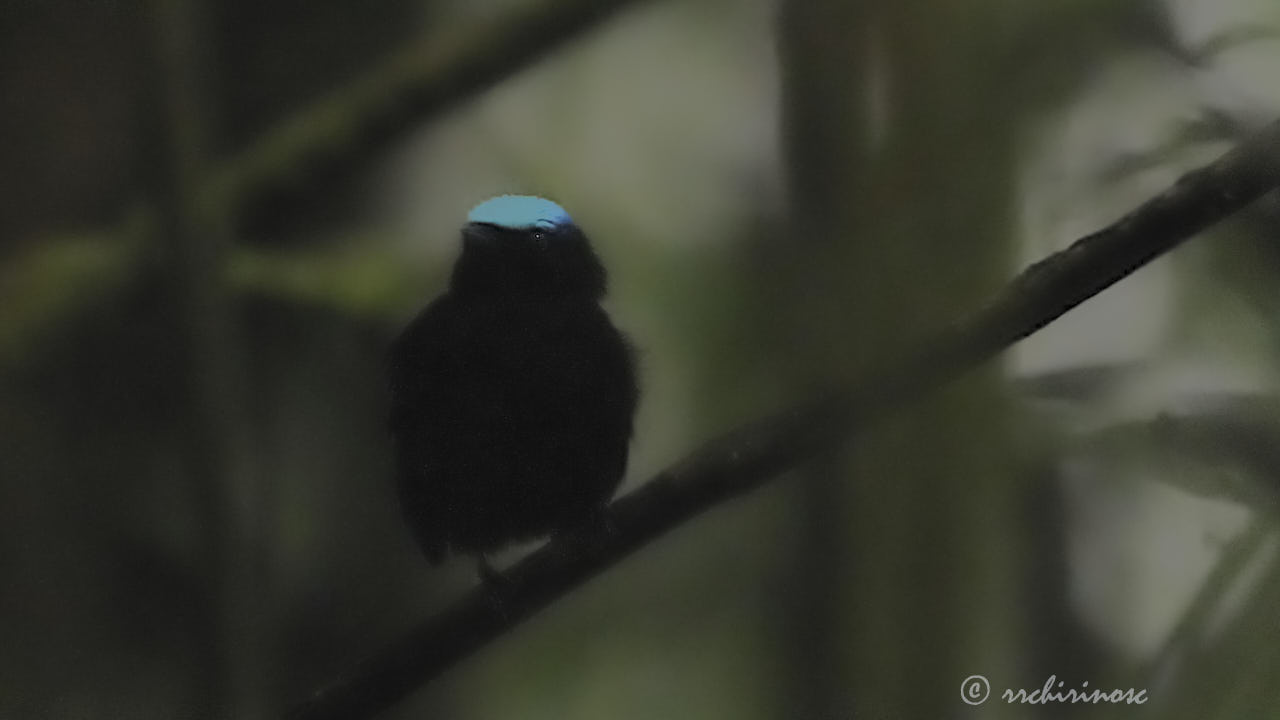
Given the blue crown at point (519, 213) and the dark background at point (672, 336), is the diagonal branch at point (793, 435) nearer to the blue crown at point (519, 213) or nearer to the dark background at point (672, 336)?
the dark background at point (672, 336)

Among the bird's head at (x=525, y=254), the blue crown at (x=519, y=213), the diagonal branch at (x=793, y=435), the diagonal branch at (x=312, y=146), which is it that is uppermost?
the diagonal branch at (x=312, y=146)

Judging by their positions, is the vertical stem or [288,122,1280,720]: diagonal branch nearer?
[288,122,1280,720]: diagonal branch

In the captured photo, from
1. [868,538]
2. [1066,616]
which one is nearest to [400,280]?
[868,538]

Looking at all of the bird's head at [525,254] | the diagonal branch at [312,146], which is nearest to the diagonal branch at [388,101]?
the diagonal branch at [312,146]

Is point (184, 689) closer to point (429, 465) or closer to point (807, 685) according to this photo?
point (429, 465)

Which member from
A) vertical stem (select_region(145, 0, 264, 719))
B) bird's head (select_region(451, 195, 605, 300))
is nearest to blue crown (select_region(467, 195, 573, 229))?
bird's head (select_region(451, 195, 605, 300))

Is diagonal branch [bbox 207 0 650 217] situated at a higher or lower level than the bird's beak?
higher

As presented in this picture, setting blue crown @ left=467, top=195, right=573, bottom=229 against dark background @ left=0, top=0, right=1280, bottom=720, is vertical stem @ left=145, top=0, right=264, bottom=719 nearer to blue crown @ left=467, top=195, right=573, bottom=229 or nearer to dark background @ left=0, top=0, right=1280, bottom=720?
dark background @ left=0, top=0, right=1280, bottom=720
